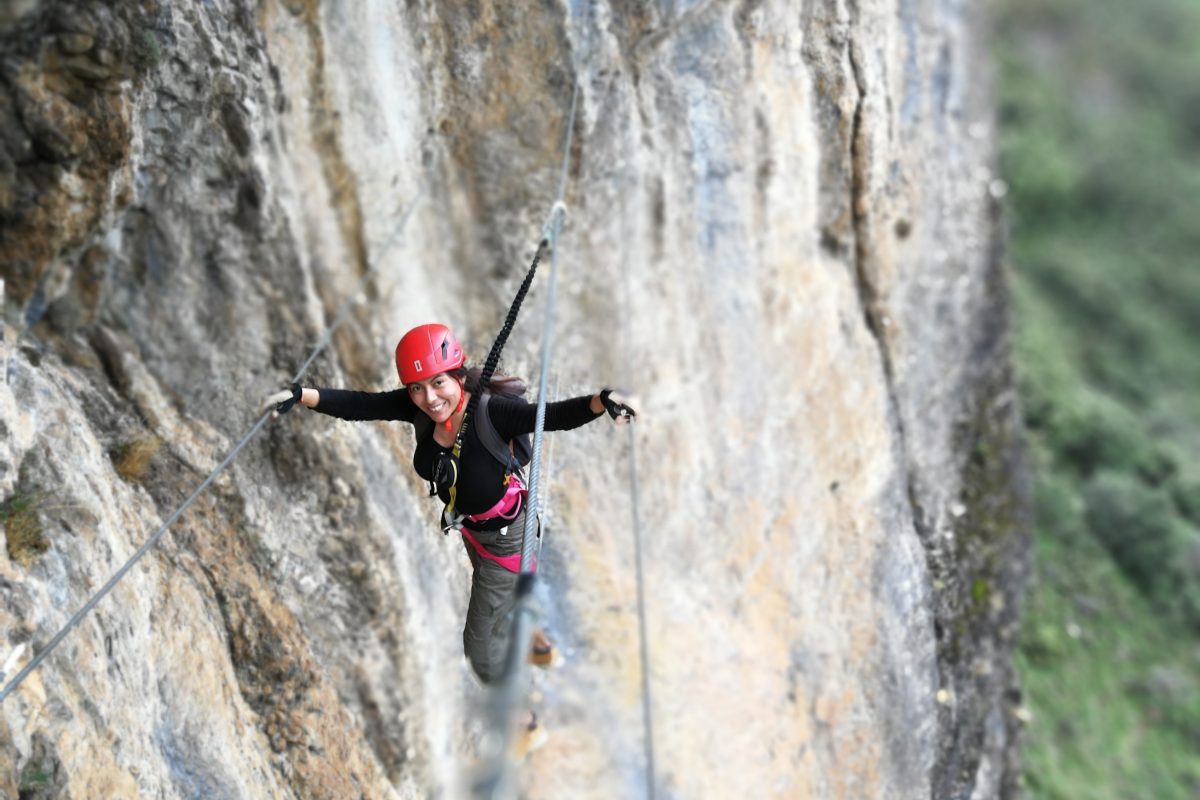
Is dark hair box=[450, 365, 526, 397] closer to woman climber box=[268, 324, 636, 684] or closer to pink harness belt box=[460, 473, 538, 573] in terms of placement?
woman climber box=[268, 324, 636, 684]

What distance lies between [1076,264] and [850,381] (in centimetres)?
1533

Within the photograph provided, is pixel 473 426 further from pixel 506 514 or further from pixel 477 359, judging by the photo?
pixel 477 359

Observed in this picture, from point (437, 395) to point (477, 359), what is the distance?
222 cm

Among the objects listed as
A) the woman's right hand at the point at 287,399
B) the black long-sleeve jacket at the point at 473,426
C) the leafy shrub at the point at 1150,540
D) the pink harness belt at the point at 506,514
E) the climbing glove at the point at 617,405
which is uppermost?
the woman's right hand at the point at 287,399

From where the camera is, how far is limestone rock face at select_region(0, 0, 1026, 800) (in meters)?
4.82

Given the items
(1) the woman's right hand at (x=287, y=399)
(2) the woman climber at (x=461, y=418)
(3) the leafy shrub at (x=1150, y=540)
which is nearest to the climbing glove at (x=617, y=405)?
(2) the woman climber at (x=461, y=418)

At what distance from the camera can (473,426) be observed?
4.36 meters

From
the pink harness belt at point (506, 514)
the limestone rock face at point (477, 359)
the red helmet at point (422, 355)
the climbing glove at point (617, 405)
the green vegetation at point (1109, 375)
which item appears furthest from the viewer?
the green vegetation at point (1109, 375)

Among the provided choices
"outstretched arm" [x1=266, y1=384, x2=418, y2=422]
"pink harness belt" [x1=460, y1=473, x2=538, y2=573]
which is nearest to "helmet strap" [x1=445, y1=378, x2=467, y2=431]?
"outstretched arm" [x1=266, y1=384, x2=418, y2=422]

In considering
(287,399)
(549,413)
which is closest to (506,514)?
(549,413)

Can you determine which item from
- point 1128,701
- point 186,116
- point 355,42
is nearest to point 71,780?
point 186,116

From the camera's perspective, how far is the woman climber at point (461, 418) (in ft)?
14.0

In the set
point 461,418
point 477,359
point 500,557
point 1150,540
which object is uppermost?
point 461,418

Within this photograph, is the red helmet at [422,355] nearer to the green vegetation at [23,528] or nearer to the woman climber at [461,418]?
the woman climber at [461,418]
